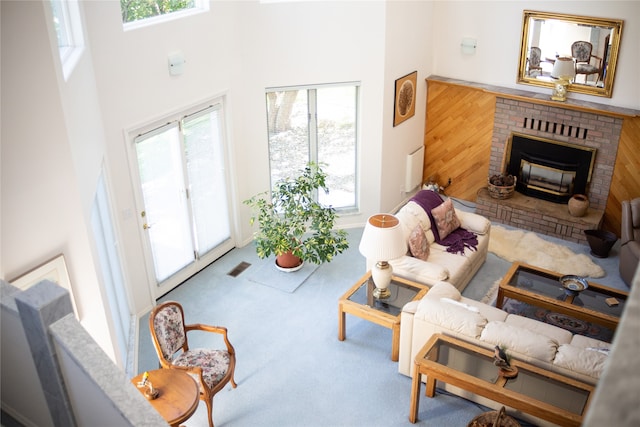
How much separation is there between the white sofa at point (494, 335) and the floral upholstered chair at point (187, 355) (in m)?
1.70

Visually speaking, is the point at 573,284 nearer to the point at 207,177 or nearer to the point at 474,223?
the point at 474,223

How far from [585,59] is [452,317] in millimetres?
4454

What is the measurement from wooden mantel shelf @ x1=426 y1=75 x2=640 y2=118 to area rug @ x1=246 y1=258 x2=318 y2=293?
3488 millimetres

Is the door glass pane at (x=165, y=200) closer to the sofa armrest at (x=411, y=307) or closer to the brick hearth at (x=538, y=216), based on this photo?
the sofa armrest at (x=411, y=307)

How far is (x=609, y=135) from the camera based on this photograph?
26.4ft

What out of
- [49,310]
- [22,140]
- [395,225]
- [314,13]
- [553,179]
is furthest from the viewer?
[553,179]

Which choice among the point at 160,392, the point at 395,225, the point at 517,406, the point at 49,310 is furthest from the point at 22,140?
the point at 517,406

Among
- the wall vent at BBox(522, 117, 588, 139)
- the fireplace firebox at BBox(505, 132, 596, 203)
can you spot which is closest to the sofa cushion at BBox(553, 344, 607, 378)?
the fireplace firebox at BBox(505, 132, 596, 203)

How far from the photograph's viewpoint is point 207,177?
760cm

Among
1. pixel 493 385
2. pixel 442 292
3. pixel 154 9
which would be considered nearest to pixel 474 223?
pixel 442 292

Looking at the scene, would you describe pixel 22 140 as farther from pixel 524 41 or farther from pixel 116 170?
pixel 524 41

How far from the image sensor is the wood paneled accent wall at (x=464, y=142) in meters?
8.33

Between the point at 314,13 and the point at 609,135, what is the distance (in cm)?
413

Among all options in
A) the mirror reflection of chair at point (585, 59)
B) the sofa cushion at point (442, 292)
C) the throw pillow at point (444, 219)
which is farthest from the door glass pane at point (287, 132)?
the mirror reflection of chair at point (585, 59)
